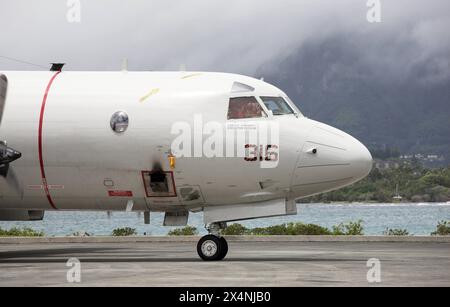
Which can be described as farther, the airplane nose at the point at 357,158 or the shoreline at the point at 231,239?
the shoreline at the point at 231,239

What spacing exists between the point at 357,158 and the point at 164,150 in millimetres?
4898

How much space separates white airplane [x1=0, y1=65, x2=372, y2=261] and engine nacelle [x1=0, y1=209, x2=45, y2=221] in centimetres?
200

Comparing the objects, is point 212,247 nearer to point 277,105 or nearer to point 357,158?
point 277,105

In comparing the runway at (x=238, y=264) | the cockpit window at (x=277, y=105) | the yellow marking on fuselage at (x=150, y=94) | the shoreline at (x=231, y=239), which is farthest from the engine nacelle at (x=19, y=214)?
the shoreline at (x=231, y=239)

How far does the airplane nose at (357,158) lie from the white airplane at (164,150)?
0.03m

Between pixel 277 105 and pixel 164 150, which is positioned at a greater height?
pixel 277 105

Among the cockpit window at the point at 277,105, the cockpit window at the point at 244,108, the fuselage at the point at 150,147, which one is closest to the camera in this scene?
the fuselage at the point at 150,147

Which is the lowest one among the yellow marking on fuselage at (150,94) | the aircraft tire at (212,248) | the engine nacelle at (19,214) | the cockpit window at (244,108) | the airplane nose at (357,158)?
the aircraft tire at (212,248)

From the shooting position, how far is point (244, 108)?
26.1 metres

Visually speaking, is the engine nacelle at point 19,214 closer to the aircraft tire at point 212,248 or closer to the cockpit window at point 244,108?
the aircraft tire at point 212,248

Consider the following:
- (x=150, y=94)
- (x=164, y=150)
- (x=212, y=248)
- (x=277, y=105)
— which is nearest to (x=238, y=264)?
(x=212, y=248)

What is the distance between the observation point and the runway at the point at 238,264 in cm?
2038
